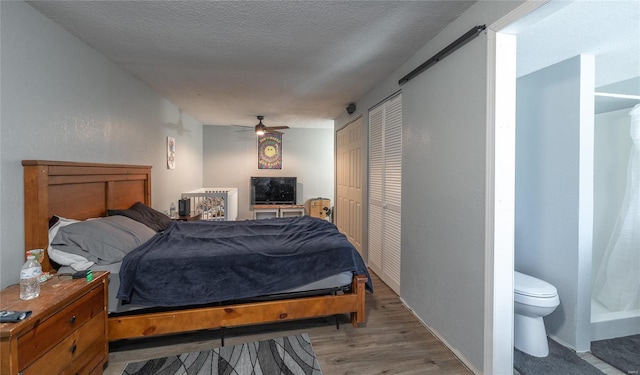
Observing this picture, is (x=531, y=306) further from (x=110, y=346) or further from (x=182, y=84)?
(x=182, y=84)

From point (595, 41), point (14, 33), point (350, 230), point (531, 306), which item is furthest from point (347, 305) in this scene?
point (14, 33)

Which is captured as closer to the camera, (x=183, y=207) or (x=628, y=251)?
(x=628, y=251)

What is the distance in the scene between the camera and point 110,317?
1.89 metres

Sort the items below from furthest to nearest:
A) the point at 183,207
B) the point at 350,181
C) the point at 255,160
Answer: the point at 255,160, the point at 350,181, the point at 183,207

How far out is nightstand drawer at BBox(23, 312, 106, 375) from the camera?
1.29 meters

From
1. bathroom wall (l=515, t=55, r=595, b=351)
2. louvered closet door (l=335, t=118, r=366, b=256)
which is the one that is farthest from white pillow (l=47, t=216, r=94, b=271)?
bathroom wall (l=515, t=55, r=595, b=351)

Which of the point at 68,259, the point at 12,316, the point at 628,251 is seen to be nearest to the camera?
the point at 12,316

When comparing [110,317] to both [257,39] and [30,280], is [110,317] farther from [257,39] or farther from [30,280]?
[257,39]

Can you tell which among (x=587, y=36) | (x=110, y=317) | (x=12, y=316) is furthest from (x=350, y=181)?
(x=12, y=316)

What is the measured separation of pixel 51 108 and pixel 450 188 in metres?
3.04

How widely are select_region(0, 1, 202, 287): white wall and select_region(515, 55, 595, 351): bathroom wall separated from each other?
3862 millimetres

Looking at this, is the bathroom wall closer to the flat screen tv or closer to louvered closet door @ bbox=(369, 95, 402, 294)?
louvered closet door @ bbox=(369, 95, 402, 294)

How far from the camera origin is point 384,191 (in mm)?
3238

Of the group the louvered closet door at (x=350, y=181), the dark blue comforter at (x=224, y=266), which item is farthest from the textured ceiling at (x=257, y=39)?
the dark blue comforter at (x=224, y=266)
